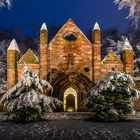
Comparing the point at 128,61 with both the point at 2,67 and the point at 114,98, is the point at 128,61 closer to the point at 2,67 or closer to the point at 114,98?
the point at 114,98

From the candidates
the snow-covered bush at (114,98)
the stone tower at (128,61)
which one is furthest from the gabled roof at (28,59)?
the snow-covered bush at (114,98)

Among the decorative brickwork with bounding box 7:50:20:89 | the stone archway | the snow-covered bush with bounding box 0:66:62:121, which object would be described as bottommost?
the snow-covered bush with bounding box 0:66:62:121

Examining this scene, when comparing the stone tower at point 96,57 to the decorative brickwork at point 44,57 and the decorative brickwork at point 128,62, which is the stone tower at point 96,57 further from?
the decorative brickwork at point 44,57

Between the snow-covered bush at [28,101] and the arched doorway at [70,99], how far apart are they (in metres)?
7.65

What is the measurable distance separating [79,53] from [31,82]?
7.95m

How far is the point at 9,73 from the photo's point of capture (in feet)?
77.3

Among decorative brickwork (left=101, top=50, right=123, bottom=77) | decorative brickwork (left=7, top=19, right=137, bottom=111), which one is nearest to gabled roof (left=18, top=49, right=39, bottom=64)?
decorative brickwork (left=7, top=19, right=137, bottom=111)

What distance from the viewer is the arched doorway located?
81.6 ft

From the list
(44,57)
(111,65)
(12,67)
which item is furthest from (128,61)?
(12,67)

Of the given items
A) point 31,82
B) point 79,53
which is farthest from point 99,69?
point 31,82

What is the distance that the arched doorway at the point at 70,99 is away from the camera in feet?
81.6

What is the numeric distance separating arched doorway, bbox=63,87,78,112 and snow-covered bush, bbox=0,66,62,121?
301 inches

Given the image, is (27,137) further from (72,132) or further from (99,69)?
(99,69)

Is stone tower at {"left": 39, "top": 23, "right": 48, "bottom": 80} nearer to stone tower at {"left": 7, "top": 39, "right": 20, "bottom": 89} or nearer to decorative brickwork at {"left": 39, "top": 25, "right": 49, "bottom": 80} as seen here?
decorative brickwork at {"left": 39, "top": 25, "right": 49, "bottom": 80}
